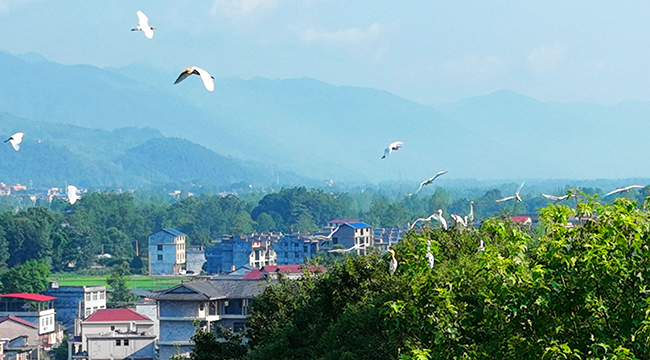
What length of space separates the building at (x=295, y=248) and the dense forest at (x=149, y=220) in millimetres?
8842

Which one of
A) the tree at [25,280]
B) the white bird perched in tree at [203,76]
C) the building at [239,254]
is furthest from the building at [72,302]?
the white bird perched in tree at [203,76]

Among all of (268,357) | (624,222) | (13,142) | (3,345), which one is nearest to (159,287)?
(3,345)

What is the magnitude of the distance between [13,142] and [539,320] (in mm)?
6201

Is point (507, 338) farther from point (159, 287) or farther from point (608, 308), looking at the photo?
point (159, 287)

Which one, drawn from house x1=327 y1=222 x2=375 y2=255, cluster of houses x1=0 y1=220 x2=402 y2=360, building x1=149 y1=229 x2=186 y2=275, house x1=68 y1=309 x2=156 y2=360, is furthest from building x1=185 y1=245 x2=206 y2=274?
house x1=68 y1=309 x2=156 y2=360

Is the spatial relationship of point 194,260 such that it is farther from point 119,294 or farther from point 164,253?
point 119,294

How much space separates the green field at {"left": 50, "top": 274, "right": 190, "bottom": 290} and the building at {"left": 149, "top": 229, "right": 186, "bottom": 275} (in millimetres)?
3508

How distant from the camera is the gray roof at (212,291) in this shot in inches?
1271

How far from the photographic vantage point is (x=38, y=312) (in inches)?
1727

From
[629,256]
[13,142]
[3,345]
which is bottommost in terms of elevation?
[3,345]

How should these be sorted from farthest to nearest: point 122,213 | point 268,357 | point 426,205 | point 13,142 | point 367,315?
point 426,205
point 122,213
point 268,357
point 367,315
point 13,142

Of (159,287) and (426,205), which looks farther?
(426,205)

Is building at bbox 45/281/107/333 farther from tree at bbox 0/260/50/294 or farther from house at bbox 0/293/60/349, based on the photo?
tree at bbox 0/260/50/294

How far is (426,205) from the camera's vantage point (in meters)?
126
